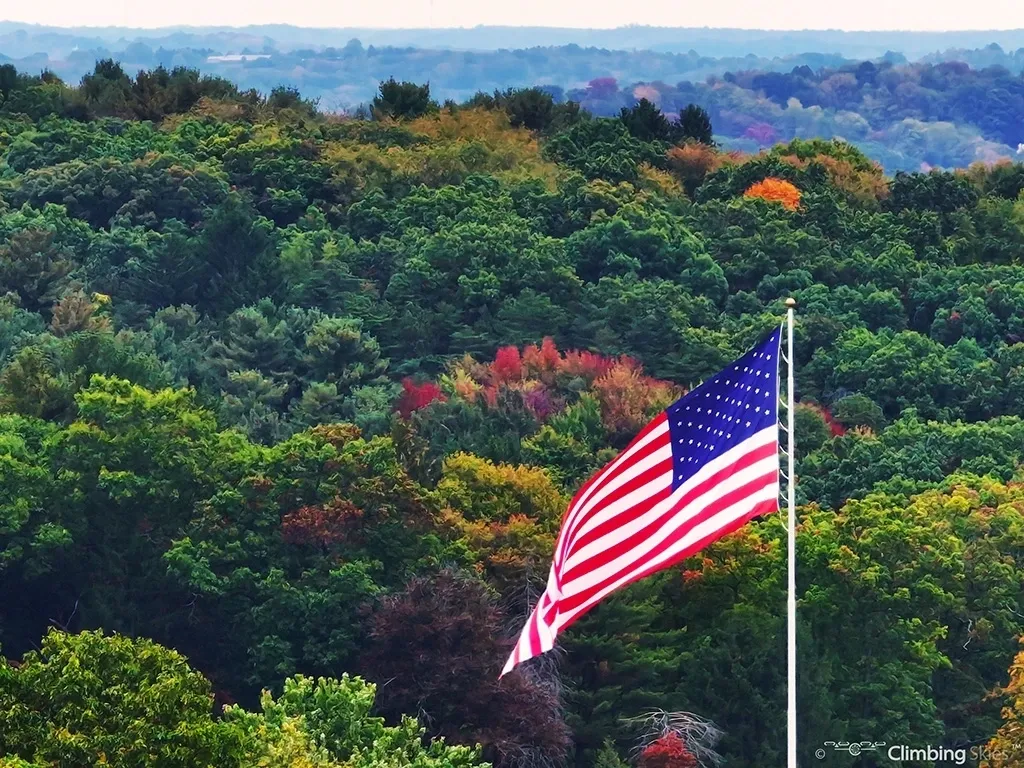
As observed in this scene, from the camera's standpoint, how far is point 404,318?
79.1m

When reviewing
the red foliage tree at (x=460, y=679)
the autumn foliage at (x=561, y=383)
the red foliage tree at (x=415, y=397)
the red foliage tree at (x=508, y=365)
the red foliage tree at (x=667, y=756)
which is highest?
the red foliage tree at (x=460, y=679)

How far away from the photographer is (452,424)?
65.1 metres

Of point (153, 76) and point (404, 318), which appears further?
point (153, 76)

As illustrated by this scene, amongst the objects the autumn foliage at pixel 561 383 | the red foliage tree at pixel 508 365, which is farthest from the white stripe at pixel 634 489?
the red foliage tree at pixel 508 365

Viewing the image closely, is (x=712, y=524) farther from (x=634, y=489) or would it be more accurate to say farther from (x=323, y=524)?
(x=323, y=524)

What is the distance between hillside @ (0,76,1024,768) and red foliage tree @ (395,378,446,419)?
0.80 ft

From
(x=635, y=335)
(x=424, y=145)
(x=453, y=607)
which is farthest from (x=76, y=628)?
(x=424, y=145)

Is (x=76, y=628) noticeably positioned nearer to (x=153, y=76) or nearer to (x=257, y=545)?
(x=257, y=545)

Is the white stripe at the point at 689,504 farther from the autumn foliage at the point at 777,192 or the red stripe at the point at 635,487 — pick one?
the autumn foliage at the point at 777,192

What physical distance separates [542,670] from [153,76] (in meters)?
66.9

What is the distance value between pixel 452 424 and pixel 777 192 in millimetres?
28209

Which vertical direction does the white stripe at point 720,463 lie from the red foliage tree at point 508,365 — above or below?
above

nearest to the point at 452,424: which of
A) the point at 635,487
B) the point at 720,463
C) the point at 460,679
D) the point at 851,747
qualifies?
the point at 851,747

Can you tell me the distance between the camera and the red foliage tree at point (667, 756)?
1764 inches
